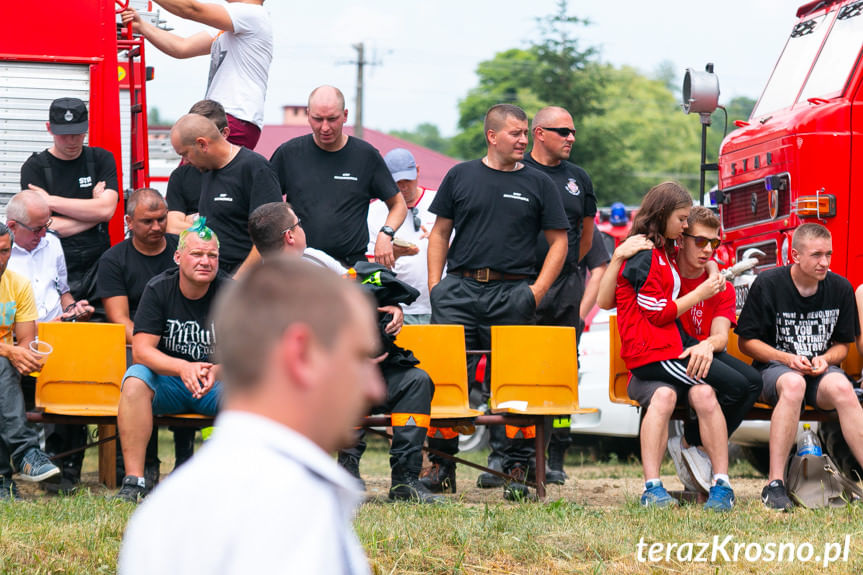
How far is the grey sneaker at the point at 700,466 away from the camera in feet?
21.9

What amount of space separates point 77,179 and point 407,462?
3187mm

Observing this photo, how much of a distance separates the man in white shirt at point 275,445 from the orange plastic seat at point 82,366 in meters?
5.58

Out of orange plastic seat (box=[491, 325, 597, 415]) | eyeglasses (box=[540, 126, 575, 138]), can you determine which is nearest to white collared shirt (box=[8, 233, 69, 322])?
orange plastic seat (box=[491, 325, 597, 415])

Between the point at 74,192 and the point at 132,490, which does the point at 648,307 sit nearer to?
the point at 132,490

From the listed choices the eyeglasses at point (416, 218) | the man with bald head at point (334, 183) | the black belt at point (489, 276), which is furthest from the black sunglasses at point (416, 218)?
the black belt at point (489, 276)

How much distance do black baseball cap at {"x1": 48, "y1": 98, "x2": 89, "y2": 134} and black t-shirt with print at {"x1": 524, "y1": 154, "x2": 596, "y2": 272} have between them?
10.2 feet

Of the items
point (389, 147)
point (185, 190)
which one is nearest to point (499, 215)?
point (185, 190)

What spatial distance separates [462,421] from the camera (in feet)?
23.0

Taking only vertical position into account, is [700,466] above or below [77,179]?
below

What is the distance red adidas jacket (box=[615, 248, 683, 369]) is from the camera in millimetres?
6625

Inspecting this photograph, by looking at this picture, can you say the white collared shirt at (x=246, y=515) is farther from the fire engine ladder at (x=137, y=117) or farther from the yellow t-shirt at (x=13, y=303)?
the fire engine ladder at (x=137, y=117)

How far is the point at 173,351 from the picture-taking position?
21.9 ft

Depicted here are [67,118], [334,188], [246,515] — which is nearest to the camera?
[246,515]

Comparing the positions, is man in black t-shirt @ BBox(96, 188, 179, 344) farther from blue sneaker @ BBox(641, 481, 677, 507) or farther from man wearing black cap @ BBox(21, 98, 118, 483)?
blue sneaker @ BBox(641, 481, 677, 507)
